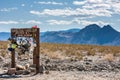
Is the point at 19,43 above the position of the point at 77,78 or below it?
Result: above

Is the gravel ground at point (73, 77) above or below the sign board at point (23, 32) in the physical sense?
below

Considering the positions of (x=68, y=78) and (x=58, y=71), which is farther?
(x=58, y=71)

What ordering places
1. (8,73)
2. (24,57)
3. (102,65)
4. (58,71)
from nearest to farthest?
(8,73), (58,71), (102,65), (24,57)

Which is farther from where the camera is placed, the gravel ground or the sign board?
the sign board

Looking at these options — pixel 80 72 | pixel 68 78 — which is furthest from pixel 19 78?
pixel 80 72

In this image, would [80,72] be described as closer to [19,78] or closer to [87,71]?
[87,71]

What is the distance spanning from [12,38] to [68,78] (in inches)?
174

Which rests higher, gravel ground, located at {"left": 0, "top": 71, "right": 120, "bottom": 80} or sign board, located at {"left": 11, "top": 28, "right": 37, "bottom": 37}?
sign board, located at {"left": 11, "top": 28, "right": 37, "bottom": 37}

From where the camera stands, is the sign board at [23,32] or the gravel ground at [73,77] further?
the sign board at [23,32]

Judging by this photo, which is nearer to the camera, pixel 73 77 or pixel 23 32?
pixel 73 77

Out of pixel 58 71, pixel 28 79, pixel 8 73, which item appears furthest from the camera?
pixel 58 71

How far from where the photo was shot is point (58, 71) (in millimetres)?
20094

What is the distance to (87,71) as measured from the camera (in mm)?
20250

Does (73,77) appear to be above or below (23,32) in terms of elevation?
below
